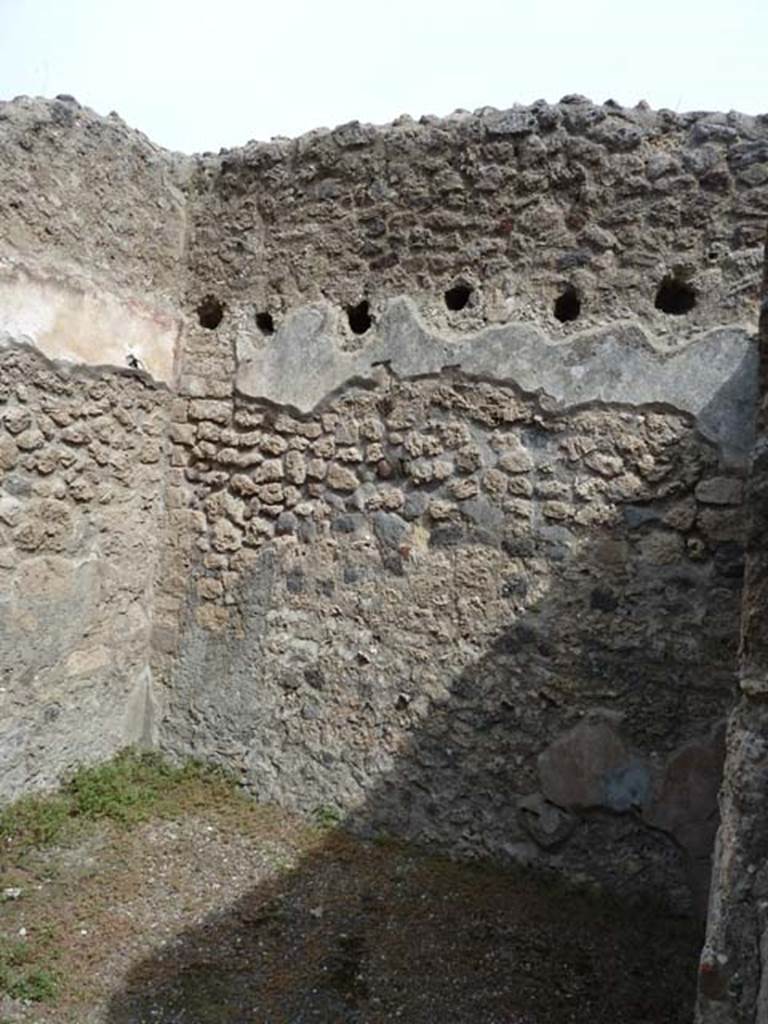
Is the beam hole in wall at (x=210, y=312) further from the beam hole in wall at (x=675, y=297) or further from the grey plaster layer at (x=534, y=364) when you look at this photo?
the beam hole in wall at (x=675, y=297)

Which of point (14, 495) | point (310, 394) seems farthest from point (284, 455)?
point (14, 495)

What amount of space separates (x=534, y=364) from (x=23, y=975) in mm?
2469

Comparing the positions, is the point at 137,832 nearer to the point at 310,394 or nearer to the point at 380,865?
the point at 380,865

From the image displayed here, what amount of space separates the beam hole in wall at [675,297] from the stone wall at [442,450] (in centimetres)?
1

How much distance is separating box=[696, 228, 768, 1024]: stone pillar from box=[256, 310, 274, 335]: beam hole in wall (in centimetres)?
269

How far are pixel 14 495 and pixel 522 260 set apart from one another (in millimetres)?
2023

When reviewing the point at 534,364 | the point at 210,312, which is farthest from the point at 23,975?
the point at 210,312

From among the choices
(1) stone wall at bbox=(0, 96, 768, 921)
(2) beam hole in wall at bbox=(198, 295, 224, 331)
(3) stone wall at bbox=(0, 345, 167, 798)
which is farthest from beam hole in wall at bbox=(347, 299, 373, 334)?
(3) stone wall at bbox=(0, 345, 167, 798)

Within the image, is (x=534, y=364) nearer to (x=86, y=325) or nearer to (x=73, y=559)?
(x=86, y=325)

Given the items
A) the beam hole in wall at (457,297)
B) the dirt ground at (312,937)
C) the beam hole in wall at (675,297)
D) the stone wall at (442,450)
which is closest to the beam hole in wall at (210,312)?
the stone wall at (442,450)

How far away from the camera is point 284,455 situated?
148 inches

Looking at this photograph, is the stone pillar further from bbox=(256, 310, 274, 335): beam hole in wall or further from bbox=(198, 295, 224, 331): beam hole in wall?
bbox=(198, 295, 224, 331): beam hole in wall

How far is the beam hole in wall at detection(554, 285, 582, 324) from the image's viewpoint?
10.9ft

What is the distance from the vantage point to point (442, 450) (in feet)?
11.4
